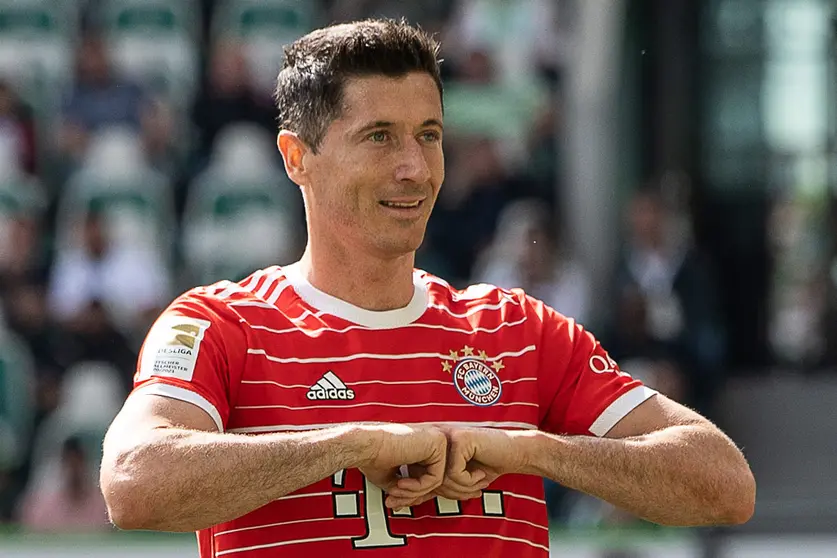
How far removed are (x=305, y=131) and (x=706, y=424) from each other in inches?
43.3

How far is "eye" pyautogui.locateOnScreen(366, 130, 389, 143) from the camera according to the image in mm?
3268

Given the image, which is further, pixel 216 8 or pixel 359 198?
pixel 216 8

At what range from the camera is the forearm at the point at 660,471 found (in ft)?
10.3

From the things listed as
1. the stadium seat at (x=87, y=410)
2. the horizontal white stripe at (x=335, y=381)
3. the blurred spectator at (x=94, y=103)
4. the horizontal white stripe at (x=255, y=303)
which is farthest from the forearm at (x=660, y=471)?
the blurred spectator at (x=94, y=103)

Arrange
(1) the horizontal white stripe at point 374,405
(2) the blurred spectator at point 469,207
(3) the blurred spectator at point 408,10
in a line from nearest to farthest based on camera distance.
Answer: (1) the horizontal white stripe at point 374,405, (2) the blurred spectator at point 469,207, (3) the blurred spectator at point 408,10

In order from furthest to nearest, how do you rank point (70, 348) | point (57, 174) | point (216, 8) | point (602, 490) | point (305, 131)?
point (216, 8), point (57, 174), point (70, 348), point (305, 131), point (602, 490)

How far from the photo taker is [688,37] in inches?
407

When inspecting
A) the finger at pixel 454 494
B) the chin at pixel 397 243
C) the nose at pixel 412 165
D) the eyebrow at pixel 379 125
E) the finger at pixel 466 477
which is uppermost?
the eyebrow at pixel 379 125

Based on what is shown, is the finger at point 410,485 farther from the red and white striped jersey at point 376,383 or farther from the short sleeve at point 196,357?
the short sleeve at point 196,357

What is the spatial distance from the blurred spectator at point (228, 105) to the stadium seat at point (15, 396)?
5.64ft

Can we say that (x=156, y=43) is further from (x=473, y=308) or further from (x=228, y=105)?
(x=473, y=308)

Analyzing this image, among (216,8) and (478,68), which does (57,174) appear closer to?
(216,8)

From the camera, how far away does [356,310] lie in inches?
134

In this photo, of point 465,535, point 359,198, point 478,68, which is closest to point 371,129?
point 359,198
